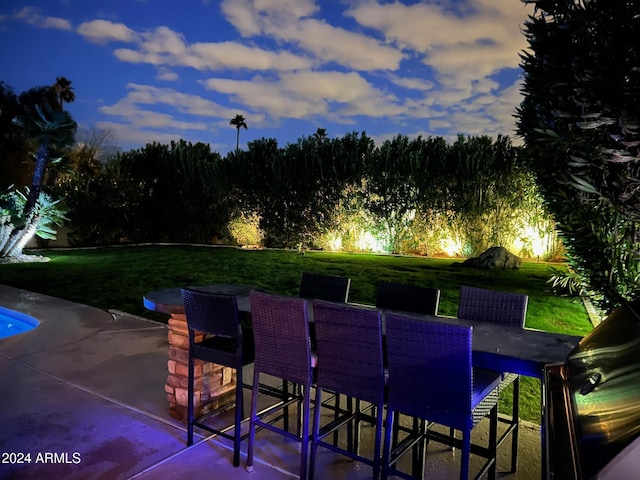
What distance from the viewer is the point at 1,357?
13.5 feet

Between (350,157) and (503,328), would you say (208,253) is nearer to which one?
(350,157)

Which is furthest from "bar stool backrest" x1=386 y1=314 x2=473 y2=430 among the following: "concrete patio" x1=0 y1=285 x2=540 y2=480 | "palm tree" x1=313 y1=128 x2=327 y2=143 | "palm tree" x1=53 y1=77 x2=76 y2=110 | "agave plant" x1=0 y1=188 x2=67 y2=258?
"palm tree" x1=53 y1=77 x2=76 y2=110

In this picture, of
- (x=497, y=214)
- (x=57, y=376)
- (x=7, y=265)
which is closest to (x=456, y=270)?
(x=497, y=214)

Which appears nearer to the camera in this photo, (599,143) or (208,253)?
(599,143)

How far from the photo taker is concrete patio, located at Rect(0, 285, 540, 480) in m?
2.42

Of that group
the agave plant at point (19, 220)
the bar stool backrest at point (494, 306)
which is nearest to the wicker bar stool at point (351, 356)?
the bar stool backrest at point (494, 306)

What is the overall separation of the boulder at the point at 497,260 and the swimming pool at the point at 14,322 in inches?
318

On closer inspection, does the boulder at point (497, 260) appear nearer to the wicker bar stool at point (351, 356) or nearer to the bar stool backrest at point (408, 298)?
the bar stool backrest at point (408, 298)

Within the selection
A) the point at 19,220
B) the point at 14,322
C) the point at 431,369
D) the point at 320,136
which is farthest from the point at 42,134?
the point at 431,369

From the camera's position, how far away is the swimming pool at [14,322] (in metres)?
5.60

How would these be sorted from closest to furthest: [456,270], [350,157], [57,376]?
1. [57,376]
2. [456,270]
3. [350,157]

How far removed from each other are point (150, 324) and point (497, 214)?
8.32 meters

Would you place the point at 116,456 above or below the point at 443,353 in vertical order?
below

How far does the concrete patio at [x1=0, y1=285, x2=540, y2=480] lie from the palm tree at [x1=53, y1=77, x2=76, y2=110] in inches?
943
